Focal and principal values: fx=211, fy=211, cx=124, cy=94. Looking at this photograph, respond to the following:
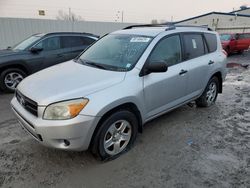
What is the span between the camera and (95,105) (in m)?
2.48

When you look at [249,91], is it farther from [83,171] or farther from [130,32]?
[83,171]

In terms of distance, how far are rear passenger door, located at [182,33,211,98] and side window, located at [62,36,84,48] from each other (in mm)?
4055

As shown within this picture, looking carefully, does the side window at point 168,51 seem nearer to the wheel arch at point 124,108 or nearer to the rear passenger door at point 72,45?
the wheel arch at point 124,108

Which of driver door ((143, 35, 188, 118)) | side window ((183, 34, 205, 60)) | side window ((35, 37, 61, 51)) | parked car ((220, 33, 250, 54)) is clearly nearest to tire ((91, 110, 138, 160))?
driver door ((143, 35, 188, 118))

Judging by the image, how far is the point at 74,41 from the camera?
6887 mm

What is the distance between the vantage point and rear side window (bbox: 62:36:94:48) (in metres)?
6.71

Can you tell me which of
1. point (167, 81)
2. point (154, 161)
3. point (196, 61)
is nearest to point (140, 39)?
point (167, 81)

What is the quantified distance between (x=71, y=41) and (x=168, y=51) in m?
4.22

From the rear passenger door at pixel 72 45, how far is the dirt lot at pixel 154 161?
3.08 m

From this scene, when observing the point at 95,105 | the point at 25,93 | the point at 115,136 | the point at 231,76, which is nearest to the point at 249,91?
the point at 231,76

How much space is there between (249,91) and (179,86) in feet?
12.9

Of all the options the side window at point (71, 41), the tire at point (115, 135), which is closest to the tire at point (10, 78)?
the side window at point (71, 41)

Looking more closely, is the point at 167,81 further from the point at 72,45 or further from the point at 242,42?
the point at 242,42

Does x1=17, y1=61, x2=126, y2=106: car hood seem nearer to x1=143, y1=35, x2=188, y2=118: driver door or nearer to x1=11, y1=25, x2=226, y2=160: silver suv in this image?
x1=11, y1=25, x2=226, y2=160: silver suv
